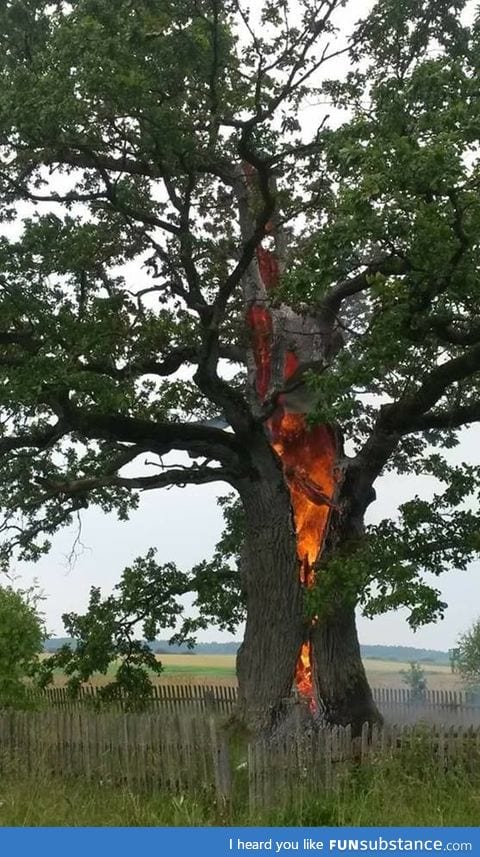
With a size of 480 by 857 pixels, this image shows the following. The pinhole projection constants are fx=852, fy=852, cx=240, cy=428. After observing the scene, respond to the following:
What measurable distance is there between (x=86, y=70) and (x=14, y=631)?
24.9 ft

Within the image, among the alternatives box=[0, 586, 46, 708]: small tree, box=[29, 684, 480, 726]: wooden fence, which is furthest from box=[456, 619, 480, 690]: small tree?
box=[0, 586, 46, 708]: small tree

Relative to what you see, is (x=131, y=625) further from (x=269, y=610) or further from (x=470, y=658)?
(x=470, y=658)

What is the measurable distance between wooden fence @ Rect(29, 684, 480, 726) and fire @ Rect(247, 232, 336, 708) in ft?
19.8

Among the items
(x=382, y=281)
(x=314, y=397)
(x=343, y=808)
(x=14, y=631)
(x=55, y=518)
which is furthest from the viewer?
(x=55, y=518)

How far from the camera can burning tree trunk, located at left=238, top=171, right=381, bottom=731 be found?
14.2 meters

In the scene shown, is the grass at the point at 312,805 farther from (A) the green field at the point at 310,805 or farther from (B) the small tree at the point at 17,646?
(B) the small tree at the point at 17,646

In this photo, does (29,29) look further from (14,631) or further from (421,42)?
(14,631)

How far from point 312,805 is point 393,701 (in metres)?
13.4

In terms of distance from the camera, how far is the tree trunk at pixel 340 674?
46.0 feet

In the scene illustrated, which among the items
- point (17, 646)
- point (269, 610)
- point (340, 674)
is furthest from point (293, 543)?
point (17, 646)

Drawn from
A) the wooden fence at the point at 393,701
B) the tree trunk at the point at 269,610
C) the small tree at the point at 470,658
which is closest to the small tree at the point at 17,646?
the tree trunk at the point at 269,610

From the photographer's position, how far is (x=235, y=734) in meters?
14.0

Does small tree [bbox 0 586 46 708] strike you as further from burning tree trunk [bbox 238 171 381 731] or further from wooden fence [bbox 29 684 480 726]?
wooden fence [bbox 29 684 480 726]

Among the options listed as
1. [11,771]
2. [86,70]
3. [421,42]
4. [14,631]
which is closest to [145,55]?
[86,70]
